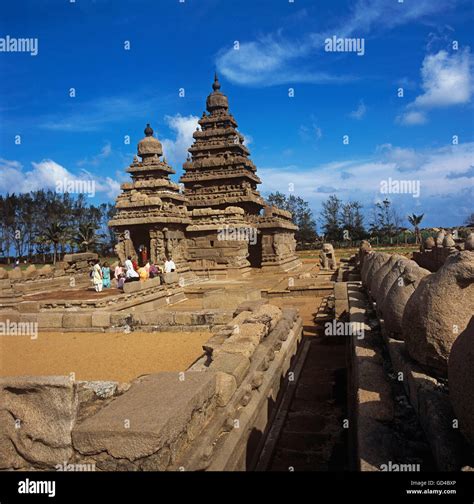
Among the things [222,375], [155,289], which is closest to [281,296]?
[155,289]

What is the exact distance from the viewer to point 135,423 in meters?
2.78

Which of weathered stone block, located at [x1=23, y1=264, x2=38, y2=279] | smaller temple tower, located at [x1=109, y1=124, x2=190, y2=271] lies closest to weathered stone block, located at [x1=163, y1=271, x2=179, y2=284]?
smaller temple tower, located at [x1=109, y1=124, x2=190, y2=271]

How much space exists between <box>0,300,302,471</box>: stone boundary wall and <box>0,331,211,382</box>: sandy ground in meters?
2.04

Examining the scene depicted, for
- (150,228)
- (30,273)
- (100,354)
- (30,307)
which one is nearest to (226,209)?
(150,228)

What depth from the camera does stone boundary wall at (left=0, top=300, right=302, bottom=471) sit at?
272cm

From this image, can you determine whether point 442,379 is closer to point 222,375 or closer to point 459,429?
point 459,429

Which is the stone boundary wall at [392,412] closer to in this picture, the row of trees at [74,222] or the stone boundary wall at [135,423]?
the stone boundary wall at [135,423]

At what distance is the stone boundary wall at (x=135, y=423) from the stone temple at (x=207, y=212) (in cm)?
1567

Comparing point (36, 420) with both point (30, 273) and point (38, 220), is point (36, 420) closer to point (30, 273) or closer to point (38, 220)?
point (30, 273)

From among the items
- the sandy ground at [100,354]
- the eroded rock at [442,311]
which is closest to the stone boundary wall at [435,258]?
the sandy ground at [100,354]

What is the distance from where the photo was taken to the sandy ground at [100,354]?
20.3ft

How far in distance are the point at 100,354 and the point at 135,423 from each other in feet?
15.3

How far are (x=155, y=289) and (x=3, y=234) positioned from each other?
1779 inches

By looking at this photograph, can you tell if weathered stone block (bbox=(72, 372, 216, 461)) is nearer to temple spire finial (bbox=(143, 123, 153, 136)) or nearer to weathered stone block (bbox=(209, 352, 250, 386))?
weathered stone block (bbox=(209, 352, 250, 386))
